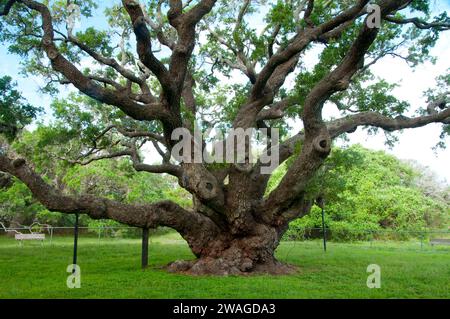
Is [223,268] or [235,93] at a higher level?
[235,93]

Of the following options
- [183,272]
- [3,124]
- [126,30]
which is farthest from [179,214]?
[126,30]

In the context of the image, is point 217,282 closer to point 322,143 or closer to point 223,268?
point 223,268

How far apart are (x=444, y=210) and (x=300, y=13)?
18765 mm

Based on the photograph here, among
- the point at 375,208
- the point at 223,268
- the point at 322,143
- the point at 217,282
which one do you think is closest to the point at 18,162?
the point at 217,282

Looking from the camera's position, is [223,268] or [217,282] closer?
[217,282]

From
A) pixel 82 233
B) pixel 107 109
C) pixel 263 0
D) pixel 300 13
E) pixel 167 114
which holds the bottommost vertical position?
pixel 82 233

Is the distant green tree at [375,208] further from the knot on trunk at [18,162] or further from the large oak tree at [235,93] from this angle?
the knot on trunk at [18,162]

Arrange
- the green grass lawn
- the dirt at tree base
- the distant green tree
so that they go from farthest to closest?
the distant green tree → the dirt at tree base → the green grass lawn

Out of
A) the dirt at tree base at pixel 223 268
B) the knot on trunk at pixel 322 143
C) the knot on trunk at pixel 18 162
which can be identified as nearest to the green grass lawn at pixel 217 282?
the dirt at tree base at pixel 223 268

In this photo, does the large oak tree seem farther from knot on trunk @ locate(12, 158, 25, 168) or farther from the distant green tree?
the distant green tree

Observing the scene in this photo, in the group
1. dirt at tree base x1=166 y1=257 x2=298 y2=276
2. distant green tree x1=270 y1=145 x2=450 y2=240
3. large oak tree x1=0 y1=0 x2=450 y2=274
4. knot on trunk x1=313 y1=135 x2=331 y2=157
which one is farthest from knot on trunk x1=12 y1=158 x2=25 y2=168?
distant green tree x1=270 y1=145 x2=450 y2=240

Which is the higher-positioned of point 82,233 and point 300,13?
point 300,13

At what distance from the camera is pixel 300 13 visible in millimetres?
10633

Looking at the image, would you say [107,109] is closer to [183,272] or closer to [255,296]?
[183,272]
